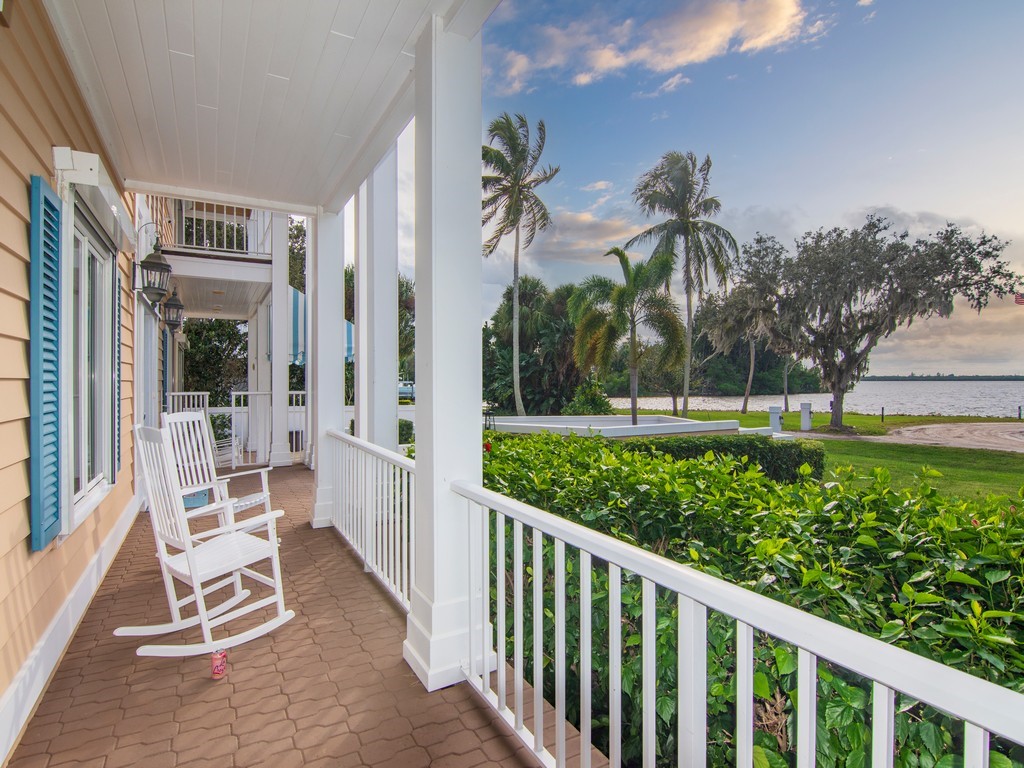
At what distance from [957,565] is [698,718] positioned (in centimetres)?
78

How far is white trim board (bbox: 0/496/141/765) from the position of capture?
1805 mm

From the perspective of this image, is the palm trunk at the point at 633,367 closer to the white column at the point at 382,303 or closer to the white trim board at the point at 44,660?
the white column at the point at 382,303

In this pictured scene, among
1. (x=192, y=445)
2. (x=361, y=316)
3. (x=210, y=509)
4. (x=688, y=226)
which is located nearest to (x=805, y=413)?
(x=688, y=226)

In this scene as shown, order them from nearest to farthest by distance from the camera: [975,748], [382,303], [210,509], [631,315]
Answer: [975,748] < [210,509] < [382,303] < [631,315]

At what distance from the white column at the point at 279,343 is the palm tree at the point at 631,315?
7462mm

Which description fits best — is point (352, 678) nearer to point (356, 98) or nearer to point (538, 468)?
point (538, 468)

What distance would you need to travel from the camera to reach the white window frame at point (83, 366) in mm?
2438

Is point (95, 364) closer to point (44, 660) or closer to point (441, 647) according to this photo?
point (44, 660)

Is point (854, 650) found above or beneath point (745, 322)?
beneath

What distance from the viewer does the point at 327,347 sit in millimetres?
4621

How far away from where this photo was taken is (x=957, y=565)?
133cm

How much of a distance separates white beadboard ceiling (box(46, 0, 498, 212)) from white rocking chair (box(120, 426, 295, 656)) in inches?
69.1

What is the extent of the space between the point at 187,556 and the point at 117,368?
2.13 m

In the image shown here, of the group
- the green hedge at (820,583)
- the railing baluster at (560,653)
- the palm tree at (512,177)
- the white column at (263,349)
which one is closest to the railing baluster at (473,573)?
the green hedge at (820,583)
